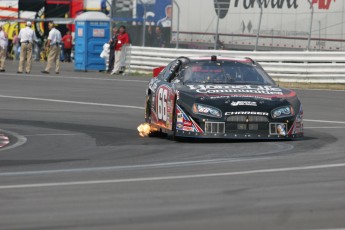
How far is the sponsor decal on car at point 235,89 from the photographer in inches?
569

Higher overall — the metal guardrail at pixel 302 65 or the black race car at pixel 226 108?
the black race car at pixel 226 108

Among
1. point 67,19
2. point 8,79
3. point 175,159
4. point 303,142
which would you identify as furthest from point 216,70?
point 67,19

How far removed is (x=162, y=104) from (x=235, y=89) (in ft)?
3.80

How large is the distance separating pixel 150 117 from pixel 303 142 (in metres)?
2.72

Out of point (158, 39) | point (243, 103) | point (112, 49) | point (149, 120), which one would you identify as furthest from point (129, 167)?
point (158, 39)

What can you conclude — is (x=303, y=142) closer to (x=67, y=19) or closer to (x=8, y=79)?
(x=8, y=79)

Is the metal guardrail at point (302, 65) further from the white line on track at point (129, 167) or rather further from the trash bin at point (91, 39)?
the white line on track at point (129, 167)

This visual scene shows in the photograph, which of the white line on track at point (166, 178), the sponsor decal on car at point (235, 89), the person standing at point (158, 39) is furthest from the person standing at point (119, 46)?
the white line on track at point (166, 178)

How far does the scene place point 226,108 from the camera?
14.0 metres

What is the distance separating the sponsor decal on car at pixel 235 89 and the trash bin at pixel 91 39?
22.3 meters

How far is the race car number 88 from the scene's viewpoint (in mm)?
14859

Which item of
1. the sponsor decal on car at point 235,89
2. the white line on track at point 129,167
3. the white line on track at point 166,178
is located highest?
the sponsor decal on car at point 235,89

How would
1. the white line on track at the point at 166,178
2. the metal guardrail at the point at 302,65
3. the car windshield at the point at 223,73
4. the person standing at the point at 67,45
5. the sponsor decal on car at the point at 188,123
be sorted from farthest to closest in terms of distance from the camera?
1. the person standing at the point at 67,45
2. the metal guardrail at the point at 302,65
3. the car windshield at the point at 223,73
4. the sponsor decal on car at the point at 188,123
5. the white line on track at the point at 166,178

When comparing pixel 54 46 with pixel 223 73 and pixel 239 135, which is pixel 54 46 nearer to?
pixel 223 73
